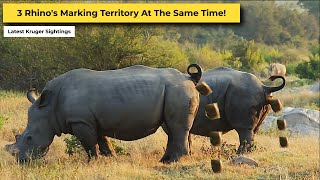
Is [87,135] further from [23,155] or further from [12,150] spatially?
[12,150]

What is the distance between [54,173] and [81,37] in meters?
14.8

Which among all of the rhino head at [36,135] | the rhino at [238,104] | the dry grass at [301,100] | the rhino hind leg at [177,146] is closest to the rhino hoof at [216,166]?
the rhino hind leg at [177,146]

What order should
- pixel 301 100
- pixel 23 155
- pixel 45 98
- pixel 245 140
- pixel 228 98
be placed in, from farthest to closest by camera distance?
1. pixel 301 100
2. pixel 228 98
3. pixel 245 140
4. pixel 45 98
5. pixel 23 155

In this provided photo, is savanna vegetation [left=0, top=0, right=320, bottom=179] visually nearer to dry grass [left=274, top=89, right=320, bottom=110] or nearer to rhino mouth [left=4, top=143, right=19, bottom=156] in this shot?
dry grass [left=274, top=89, right=320, bottom=110]

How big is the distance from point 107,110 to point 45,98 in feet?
3.31

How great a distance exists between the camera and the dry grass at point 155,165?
7.69 meters

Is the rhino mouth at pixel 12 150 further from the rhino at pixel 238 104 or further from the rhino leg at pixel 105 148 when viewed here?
the rhino at pixel 238 104

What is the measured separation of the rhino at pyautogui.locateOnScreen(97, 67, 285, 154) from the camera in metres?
10.3

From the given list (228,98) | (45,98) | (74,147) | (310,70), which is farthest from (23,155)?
(310,70)

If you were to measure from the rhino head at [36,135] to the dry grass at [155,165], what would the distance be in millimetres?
166

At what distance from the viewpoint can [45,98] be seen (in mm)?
8695

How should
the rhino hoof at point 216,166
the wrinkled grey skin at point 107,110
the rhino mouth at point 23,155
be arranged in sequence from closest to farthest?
the rhino hoof at point 216,166 < the rhino mouth at point 23,155 < the wrinkled grey skin at point 107,110

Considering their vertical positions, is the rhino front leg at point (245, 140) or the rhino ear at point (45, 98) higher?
the rhino ear at point (45, 98)

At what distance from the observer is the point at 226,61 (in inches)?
1487
